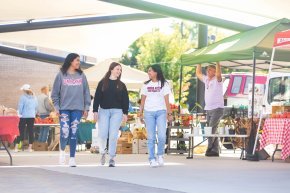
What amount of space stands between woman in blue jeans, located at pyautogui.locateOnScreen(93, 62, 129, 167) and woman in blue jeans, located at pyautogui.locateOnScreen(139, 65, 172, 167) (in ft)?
1.38

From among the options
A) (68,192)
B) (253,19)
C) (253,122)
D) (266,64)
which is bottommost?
(68,192)

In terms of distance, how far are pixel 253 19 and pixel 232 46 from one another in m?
4.53

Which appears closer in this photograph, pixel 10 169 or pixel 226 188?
pixel 226 188

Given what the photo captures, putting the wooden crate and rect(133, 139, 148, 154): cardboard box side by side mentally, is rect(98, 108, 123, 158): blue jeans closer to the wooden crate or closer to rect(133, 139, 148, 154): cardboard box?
the wooden crate

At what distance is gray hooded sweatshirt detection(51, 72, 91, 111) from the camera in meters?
13.7

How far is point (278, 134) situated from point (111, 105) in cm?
379

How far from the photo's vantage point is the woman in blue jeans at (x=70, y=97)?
539 inches

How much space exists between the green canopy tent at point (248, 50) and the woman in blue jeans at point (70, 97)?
4.07 m

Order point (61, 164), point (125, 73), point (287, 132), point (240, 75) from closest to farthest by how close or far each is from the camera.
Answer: point (61, 164) < point (287, 132) < point (125, 73) < point (240, 75)

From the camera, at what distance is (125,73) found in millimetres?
25188

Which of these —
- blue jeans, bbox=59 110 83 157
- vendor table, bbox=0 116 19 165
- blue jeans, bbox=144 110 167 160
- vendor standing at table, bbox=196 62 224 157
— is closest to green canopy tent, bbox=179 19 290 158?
vendor standing at table, bbox=196 62 224 157

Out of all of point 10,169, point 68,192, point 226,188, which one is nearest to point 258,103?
point 10,169

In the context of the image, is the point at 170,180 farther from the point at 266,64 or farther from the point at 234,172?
the point at 266,64

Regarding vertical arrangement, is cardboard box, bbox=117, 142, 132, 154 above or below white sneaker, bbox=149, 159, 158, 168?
above
